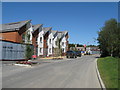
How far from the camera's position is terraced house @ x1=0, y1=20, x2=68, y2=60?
23.3 meters

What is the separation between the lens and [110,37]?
126 ft

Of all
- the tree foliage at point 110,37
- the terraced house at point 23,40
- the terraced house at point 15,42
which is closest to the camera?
the terraced house at point 15,42

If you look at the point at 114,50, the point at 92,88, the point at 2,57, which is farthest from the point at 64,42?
the point at 92,88

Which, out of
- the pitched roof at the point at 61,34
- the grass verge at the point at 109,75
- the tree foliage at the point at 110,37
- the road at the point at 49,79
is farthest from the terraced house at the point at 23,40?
the tree foliage at the point at 110,37

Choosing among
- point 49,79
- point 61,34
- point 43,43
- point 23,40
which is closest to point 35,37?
point 43,43

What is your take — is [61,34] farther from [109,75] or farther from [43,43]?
[109,75]

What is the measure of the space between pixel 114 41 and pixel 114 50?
10.5 feet

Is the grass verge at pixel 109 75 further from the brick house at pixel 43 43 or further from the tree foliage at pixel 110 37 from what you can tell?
the brick house at pixel 43 43

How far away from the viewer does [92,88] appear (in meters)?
7.41

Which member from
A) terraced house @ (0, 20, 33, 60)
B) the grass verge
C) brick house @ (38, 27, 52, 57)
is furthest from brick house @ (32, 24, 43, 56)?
the grass verge

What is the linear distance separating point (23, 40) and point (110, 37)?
2409 centimetres

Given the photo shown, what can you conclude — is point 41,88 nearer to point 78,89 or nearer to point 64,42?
point 78,89

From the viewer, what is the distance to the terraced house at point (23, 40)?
23.3 meters

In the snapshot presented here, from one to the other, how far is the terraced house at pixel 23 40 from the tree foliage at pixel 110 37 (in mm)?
12249
